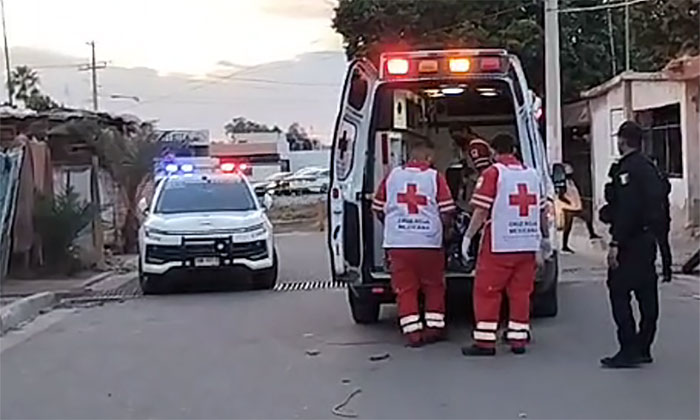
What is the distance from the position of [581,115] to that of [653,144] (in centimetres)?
598

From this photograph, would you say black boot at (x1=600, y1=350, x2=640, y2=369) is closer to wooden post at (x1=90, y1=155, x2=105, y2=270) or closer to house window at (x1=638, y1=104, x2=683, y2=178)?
wooden post at (x1=90, y1=155, x2=105, y2=270)

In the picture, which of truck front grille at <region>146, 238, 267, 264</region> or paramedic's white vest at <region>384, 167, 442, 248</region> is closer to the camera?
paramedic's white vest at <region>384, 167, 442, 248</region>

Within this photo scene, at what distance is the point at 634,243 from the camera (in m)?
9.54

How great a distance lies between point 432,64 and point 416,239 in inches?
65.8

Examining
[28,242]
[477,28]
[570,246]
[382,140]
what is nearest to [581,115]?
[477,28]

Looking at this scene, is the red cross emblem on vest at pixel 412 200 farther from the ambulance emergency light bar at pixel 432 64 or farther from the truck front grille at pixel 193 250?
the truck front grille at pixel 193 250

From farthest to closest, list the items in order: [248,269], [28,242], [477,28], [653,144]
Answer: [477,28], [653,144], [28,242], [248,269]

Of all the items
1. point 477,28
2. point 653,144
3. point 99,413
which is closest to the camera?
point 99,413

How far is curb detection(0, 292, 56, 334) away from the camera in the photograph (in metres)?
13.6

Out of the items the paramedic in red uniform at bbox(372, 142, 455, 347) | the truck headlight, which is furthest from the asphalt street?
the truck headlight

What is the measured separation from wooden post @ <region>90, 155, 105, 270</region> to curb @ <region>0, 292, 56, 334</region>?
473cm

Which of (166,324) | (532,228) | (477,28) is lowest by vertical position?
(166,324)

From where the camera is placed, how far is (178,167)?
20.0 m

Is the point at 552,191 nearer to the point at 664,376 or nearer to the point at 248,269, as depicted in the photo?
the point at 664,376
